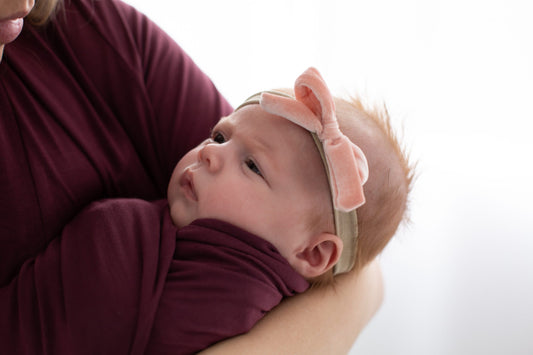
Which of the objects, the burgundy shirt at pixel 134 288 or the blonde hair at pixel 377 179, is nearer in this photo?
the burgundy shirt at pixel 134 288

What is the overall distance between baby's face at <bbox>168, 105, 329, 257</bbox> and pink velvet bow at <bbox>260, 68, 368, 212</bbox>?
3cm

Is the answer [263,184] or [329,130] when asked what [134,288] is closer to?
[263,184]

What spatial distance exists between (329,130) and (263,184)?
147mm

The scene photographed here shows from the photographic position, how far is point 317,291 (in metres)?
1.17

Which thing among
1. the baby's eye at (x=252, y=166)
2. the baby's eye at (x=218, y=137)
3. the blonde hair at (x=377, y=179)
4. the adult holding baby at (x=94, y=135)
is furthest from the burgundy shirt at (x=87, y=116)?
the blonde hair at (x=377, y=179)

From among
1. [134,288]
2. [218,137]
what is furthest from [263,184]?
[134,288]

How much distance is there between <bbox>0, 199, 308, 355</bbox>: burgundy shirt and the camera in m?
0.95

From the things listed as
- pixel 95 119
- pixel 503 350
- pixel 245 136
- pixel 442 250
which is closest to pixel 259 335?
pixel 245 136

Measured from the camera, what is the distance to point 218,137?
121 cm

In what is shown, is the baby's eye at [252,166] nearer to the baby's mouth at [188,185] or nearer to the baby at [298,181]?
the baby at [298,181]

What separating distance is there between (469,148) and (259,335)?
1.48m

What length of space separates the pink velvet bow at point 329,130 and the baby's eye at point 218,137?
0.41ft

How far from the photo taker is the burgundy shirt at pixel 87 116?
3.33 feet

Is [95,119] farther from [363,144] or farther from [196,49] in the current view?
[196,49]
